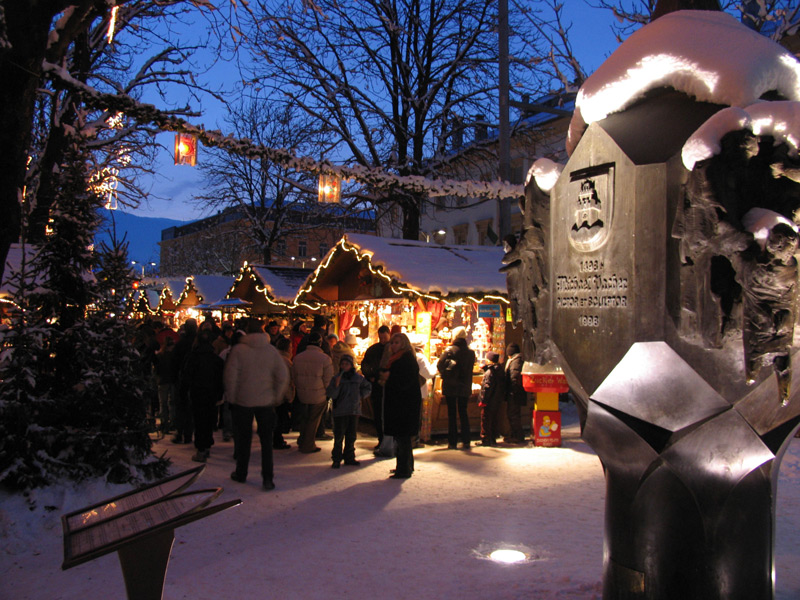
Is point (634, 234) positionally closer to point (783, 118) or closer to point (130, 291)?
point (783, 118)

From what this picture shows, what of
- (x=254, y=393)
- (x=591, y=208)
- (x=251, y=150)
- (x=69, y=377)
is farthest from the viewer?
(x=251, y=150)

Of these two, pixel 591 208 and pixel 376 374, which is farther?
pixel 376 374

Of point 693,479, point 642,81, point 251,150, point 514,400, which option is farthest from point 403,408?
point 642,81

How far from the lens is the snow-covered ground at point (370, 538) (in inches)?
192

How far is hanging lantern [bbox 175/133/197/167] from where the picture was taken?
34.4 feet

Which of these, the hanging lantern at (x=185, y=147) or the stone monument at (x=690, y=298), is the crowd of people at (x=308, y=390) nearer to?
the hanging lantern at (x=185, y=147)

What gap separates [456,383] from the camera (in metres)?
10.9

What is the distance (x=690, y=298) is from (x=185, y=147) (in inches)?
350

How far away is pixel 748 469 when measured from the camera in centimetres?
340

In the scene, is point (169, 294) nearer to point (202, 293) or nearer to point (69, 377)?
point (202, 293)

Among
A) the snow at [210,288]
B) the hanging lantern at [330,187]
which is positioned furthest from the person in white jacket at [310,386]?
the snow at [210,288]

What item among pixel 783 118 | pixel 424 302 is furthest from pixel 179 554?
pixel 424 302

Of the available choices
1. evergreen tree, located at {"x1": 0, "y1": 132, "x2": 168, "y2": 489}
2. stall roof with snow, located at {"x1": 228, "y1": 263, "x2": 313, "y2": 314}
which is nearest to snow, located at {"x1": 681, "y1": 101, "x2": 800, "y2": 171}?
evergreen tree, located at {"x1": 0, "y1": 132, "x2": 168, "y2": 489}

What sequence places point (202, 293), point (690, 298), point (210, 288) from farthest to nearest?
point (210, 288) → point (202, 293) → point (690, 298)
